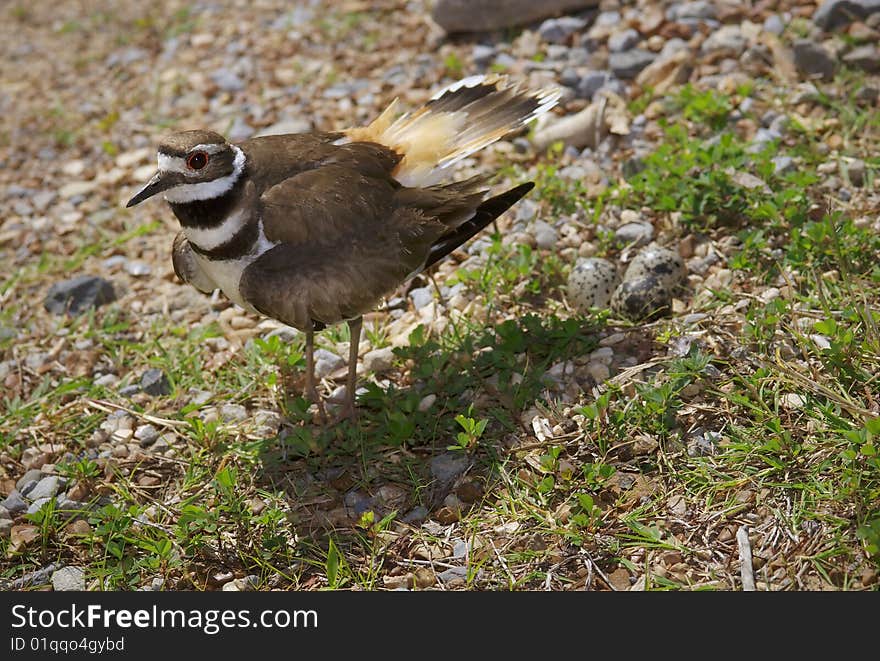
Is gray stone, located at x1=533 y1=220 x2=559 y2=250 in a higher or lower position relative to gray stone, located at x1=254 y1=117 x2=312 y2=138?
lower

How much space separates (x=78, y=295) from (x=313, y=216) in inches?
86.6

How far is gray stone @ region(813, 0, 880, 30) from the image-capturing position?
6.28 metres

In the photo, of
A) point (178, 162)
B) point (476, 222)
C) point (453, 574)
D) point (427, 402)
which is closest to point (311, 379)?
point (427, 402)

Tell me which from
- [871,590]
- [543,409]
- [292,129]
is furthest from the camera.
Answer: [292,129]

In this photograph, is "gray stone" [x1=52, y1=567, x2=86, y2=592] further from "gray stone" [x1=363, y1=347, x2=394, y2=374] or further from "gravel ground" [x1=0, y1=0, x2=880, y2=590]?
"gray stone" [x1=363, y1=347, x2=394, y2=374]

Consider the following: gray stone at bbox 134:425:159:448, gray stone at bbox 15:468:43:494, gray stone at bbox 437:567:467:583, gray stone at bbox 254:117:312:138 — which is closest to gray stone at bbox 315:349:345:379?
gray stone at bbox 134:425:159:448

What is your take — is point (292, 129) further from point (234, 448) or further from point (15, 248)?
point (234, 448)

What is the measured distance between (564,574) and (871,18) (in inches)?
181

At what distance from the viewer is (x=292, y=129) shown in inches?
274

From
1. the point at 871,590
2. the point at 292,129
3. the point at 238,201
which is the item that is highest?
the point at 238,201

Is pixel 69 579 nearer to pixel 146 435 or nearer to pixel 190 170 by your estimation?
pixel 146 435

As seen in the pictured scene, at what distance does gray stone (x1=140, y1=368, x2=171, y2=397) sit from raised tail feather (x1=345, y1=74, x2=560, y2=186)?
5.71 ft
